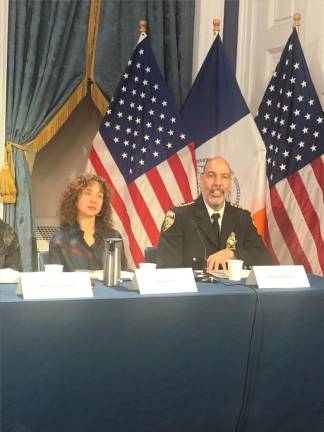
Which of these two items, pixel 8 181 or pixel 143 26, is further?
pixel 143 26

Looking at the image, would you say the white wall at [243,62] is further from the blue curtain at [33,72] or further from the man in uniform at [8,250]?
the man in uniform at [8,250]

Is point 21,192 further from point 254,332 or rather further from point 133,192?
point 254,332

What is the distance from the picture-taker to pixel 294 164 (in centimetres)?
461

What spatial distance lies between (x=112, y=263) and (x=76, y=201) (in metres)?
1.03

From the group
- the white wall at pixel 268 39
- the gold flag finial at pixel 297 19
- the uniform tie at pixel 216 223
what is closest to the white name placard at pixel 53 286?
the uniform tie at pixel 216 223

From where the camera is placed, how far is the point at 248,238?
3.90m

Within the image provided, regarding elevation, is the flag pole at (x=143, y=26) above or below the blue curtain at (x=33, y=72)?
above

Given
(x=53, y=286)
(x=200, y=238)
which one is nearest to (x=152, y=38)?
(x=200, y=238)

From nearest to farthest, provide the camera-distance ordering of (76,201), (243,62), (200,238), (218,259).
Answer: (218,259), (76,201), (200,238), (243,62)

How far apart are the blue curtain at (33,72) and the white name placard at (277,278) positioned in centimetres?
230

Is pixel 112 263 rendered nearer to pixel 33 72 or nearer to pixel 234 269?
pixel 234 269

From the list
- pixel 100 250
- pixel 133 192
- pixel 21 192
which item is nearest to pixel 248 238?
pixel 100 250

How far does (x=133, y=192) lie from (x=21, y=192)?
2.57ft

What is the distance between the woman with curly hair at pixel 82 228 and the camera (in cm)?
359
